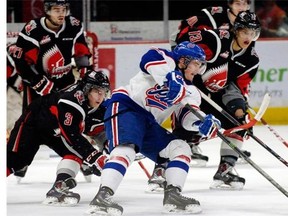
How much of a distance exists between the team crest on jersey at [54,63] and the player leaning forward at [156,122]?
124 centimetres

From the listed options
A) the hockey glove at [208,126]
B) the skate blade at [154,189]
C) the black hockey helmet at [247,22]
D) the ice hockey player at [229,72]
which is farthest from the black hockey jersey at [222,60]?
the hockey glove at [208,126]

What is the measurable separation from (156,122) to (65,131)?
0.42 metres

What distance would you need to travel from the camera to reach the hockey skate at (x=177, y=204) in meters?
4.35

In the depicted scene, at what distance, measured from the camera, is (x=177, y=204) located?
14.3 feet

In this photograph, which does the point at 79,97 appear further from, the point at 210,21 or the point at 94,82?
the point at 210,21

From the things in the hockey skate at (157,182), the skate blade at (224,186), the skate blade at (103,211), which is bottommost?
the skate blade at (224,186)

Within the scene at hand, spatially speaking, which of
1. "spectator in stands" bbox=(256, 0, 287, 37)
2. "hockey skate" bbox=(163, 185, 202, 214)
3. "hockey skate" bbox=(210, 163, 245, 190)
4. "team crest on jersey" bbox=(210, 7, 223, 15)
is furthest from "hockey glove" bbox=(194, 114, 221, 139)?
"spectator in stands" bbox=(256, 0, 287, 37)

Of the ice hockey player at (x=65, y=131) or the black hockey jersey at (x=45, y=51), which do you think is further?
the black hockey jersey at (x=45, y=51)

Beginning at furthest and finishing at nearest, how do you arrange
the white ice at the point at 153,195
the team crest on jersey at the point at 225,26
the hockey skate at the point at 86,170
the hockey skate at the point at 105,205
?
the team crest on jersey at the point at 225,26
the hockey skate at the point at 86,170
the white ice at the point at 153,195
the hockey skate at the point at 105,205

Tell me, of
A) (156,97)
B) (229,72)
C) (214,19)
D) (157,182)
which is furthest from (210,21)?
(156,97)

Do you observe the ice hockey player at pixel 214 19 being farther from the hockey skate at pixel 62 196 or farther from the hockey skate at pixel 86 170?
the hockey skate at pixel 62 196

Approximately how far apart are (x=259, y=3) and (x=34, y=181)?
3.64m

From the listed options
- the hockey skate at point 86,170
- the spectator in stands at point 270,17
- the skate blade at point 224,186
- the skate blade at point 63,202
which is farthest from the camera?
the spectator in stands at point 270,17

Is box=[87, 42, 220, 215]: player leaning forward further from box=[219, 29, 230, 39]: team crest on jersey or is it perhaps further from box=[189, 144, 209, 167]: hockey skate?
box=[189, 144, 209, 167]: hockey skate
